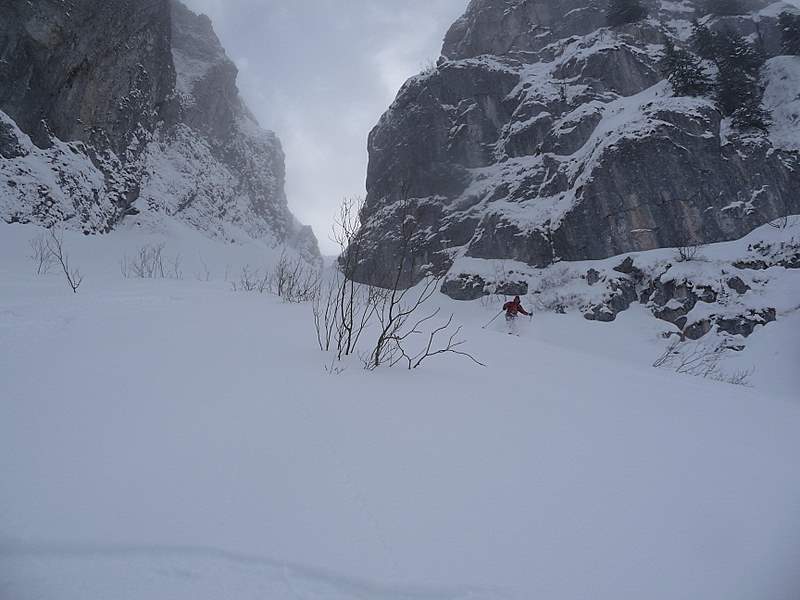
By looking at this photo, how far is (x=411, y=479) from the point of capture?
1.34 metres

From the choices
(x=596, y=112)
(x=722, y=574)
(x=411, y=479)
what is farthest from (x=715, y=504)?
(x=596, y=112)

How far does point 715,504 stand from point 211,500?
5.73 feet

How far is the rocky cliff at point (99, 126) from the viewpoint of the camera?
16016 millimetres

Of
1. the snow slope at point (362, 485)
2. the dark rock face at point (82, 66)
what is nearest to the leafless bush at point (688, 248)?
the snow slope at point (362, 485)

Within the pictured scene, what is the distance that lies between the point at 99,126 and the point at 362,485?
27.9 m

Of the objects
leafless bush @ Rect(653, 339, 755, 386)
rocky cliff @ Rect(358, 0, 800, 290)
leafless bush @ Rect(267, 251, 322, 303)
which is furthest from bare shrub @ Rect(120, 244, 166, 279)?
leafless bush @ Rect(653, 339, 755, 386)

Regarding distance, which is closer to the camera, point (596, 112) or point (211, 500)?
point (211, 500)

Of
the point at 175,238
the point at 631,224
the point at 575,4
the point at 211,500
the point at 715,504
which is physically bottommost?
the point at 211,500

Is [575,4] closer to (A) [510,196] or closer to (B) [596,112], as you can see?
(B) [596,112]

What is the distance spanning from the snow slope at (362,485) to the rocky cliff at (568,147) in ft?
36.3

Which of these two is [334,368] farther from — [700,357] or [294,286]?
[700,357]

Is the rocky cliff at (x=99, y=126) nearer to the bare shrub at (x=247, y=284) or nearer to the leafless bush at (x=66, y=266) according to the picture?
the leafless bush at (x=66, y=266)

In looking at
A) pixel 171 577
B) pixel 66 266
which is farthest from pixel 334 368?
pixel 66 266

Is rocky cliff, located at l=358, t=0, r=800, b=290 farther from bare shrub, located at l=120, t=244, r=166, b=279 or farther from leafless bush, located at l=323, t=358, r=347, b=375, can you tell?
leafless bush, located at l=323, t=358, r=347, b=375
